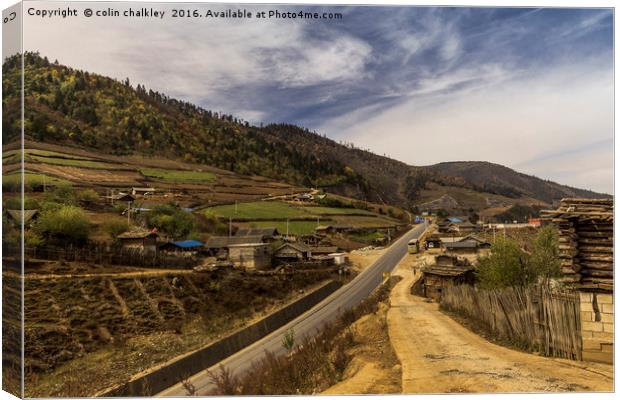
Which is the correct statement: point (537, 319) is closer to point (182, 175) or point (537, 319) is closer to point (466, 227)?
point (466, 227)

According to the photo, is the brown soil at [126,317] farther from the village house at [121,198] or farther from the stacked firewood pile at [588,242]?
the stacked firewood pile at [588,242]

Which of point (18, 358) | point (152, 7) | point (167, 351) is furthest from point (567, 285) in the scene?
point (18, 358)

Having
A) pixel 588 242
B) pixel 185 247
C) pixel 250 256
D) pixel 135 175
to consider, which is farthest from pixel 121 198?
pixel 588 242

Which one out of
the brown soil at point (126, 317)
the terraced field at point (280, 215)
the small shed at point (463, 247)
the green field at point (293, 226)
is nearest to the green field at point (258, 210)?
the terraced field at point (280, 215)

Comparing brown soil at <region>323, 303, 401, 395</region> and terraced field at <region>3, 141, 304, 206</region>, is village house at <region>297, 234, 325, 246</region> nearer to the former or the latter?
terraced field at <region>3, 141, 304, 206</region>

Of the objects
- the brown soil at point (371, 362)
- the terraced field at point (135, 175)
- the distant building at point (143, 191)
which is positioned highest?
the terraced field at point (135, 175)

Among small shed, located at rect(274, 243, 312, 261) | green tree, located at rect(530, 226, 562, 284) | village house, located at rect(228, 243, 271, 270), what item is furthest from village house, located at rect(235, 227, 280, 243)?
green tree, located at rect(530, 226, 562, 284)
